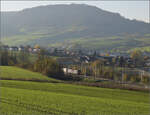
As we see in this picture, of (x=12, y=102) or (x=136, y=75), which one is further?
(x=136, y=75)

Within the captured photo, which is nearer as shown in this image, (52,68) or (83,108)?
(83,108)

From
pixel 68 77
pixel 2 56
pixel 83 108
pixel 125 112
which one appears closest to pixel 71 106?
pixel 83 108

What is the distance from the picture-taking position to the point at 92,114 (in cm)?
1772

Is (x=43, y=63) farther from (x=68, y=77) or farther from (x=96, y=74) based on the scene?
(x=96, y=74)

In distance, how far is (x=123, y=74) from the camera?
220 feet

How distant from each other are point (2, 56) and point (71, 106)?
59.4 metres

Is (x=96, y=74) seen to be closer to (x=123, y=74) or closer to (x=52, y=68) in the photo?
(x=123, y=74)

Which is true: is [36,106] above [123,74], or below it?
above

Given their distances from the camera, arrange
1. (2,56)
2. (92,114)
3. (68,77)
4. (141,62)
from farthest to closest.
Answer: (141,62) < (2,56) < (68,77) < (92,114)

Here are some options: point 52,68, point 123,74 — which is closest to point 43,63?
point 52,68

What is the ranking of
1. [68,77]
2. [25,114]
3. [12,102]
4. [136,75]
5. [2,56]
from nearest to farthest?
[25,114] < [12,102] < [68,77] < [136,75] < [2,56]

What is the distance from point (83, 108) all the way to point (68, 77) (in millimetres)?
38809

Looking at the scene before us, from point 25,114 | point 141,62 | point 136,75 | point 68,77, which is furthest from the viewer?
point 141,62

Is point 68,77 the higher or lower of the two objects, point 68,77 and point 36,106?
the lower
